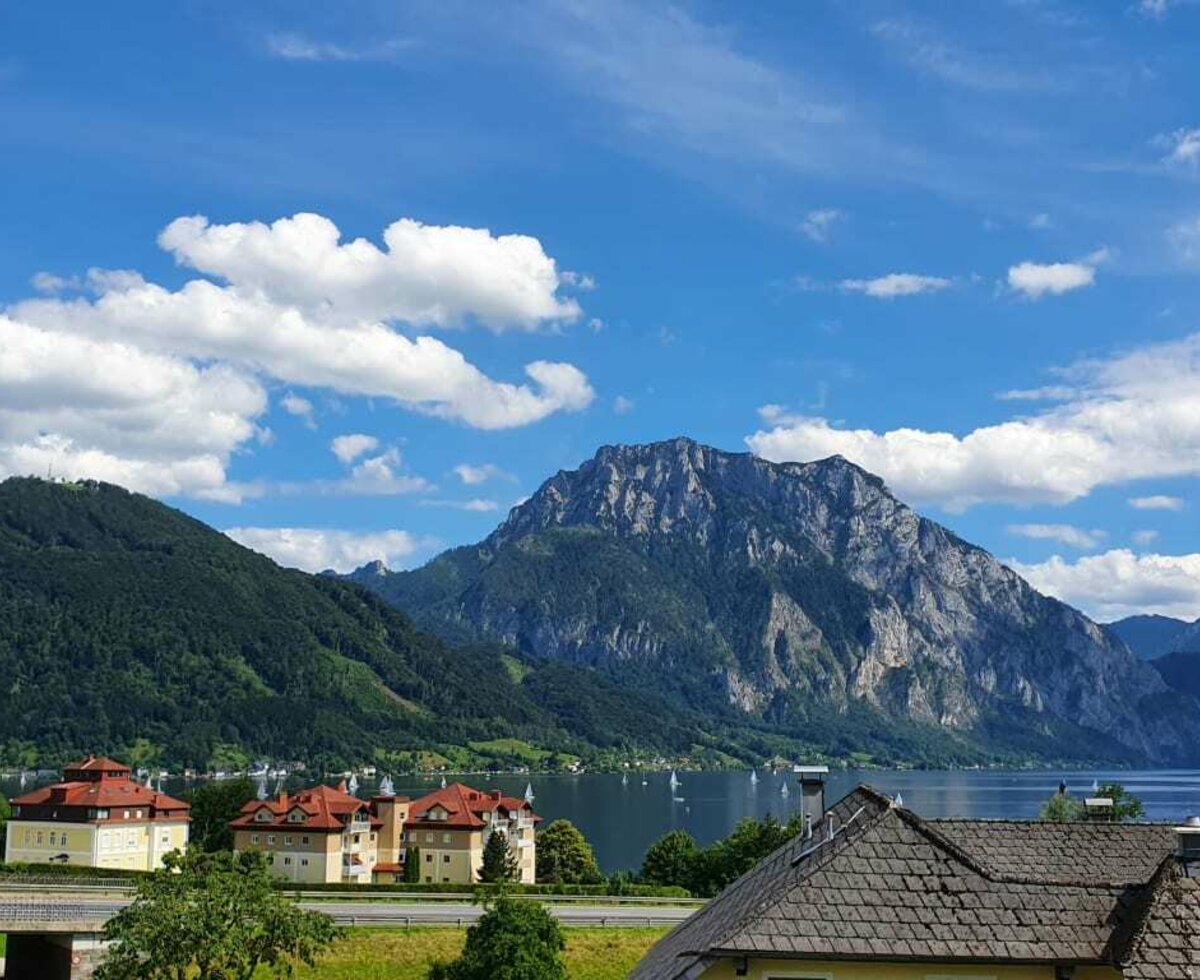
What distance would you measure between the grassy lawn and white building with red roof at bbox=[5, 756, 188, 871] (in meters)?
58.1

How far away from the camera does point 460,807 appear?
350ft

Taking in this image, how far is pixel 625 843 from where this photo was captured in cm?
19062

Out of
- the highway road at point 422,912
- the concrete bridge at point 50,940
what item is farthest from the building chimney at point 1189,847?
the highway road at point 422,912

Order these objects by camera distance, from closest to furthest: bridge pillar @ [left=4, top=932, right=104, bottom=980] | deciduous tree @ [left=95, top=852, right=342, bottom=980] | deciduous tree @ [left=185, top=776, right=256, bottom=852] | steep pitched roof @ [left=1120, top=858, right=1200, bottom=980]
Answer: steep pitched roof @ [left=1120, top=858, right=1200, bottom=980]
deciduous tree @ [left=95, top=852, right=342, bottom=980]
bridge pillar @ [left=4, top=932, right=104, bottom=980]
deciduous tree @ [left=185, top=776, right=256, bottom=852]

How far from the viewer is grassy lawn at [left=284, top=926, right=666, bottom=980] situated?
50.5 m

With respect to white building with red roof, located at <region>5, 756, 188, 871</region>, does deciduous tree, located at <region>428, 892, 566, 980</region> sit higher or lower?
higher

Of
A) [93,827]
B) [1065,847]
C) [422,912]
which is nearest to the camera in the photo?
[1065,847]

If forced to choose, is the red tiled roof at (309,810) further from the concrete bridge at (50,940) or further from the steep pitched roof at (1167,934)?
the steep pitched roof at (1167,934)

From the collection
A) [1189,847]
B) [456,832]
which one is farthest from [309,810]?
[1189,847]

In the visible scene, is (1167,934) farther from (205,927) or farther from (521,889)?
(521,889)

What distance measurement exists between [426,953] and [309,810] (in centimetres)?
5109

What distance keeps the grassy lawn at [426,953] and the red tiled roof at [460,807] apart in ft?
163

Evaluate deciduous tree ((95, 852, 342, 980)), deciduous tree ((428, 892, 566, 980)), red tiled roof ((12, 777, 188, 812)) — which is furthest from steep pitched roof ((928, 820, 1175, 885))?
red tiled roof ((12, 777, 188, 812))

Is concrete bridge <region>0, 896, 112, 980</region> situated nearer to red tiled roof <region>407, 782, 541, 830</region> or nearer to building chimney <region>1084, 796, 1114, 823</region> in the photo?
Result: building chimney <region>1084, 796, 1114, 823</region>
